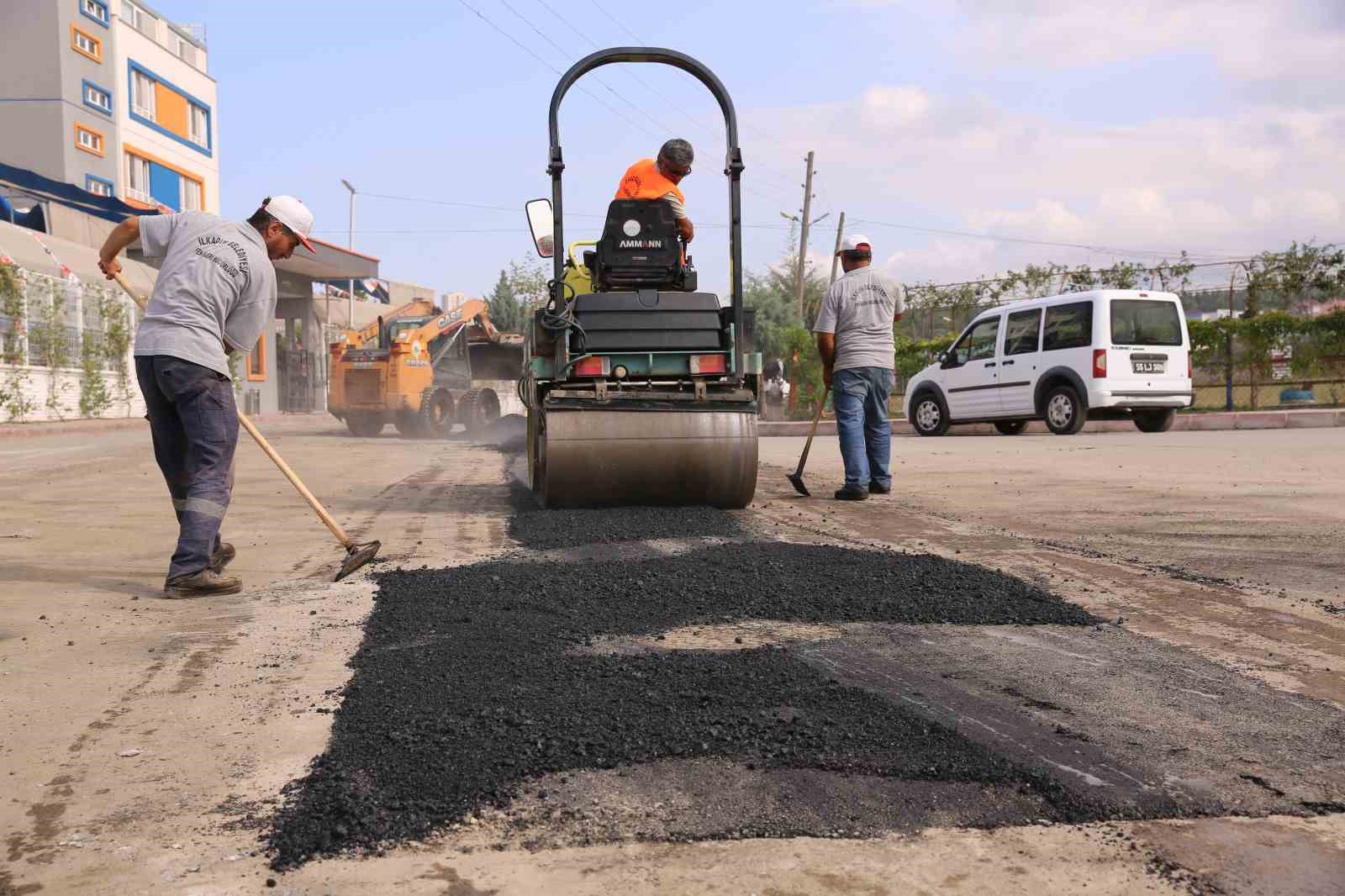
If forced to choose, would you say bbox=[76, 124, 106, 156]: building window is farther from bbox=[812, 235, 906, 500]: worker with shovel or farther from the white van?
bbox=[812, 235, 906, 500]: worker with shovel

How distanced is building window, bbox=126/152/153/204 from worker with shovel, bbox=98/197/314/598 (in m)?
31.5

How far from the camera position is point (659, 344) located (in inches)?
263

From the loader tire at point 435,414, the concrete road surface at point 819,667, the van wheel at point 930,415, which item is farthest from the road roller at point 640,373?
the loader tire at point 435,414

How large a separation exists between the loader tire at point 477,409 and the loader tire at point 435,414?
0.56 metres

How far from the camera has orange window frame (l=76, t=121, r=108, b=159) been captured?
30703 millimetres

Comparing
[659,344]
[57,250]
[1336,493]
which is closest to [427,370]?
[57,250]

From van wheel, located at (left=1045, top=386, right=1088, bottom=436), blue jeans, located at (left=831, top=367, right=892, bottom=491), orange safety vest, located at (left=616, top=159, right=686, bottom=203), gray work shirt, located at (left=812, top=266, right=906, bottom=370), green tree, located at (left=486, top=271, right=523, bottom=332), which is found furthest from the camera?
green tree, located at (left=486, top=271, right=523, bottom=332)

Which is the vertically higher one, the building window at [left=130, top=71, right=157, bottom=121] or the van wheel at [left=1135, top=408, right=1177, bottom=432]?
the building window at [left=130, top=71, right=157, bottom=121]

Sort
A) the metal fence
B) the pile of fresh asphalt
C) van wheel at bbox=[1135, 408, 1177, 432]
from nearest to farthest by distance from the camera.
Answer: the pile of fresh asphalt
van wheel at bbox=[1135, 408, 1177, 432]
the metal fence

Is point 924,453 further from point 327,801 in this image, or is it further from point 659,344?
point 327,801

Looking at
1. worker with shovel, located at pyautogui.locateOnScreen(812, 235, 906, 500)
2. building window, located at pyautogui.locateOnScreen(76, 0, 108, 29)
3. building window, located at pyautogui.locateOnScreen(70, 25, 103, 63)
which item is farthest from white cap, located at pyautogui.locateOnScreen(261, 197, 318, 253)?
building window, located at pyautogui.locateOnScreen(76, 0, 108, 29)

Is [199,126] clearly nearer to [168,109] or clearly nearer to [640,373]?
[168,109]

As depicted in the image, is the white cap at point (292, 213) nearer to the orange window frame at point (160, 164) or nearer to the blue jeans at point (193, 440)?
the blue jeans at point (193, 440)

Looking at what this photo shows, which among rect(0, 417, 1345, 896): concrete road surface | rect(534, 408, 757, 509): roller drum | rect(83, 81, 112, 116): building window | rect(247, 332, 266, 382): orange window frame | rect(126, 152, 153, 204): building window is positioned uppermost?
rect(83, 81, 112, 116): building window
